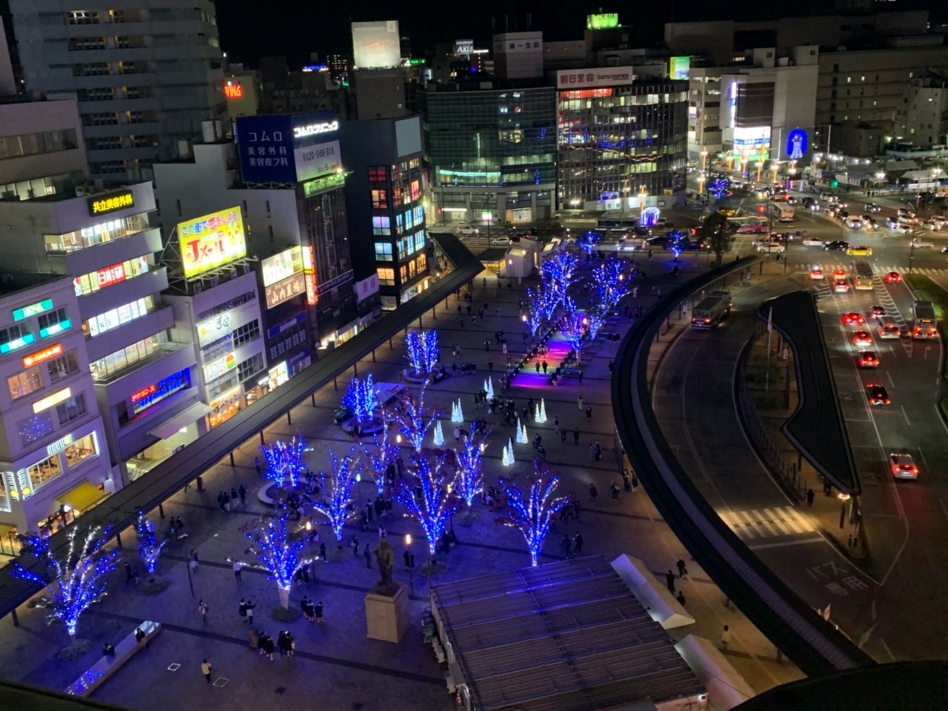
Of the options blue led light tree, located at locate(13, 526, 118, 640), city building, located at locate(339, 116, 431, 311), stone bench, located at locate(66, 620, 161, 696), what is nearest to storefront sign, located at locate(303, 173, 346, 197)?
city building, located at locate(339, 116, 431, 311)

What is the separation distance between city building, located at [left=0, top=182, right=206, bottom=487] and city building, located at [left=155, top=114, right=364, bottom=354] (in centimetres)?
1215

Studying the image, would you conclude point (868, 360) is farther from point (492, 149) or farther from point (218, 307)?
point (492, 149)

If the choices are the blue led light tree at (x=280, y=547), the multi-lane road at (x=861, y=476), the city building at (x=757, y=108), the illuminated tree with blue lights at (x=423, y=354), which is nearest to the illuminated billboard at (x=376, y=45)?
the multi-lane road at (x=861, y=476)

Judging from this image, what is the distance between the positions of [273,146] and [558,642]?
1883 inches

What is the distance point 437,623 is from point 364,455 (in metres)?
17.5

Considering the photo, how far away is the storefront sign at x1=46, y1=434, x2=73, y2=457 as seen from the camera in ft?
134

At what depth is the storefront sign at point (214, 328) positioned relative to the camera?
170 ft

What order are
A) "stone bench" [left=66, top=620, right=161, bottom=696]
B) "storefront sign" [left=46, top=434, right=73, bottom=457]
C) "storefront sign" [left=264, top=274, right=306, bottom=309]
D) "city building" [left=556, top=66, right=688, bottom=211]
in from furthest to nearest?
"city building" [left=556, top=66, right=688, bottom=211], "storefront sign" [left=264, top=274, right=306, bottom=309], "storefront sign" [left=46, top=434, right=73, bottom=457], "stone bench" [left=66, top=620, right=161, bottom=696]

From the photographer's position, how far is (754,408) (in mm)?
51844

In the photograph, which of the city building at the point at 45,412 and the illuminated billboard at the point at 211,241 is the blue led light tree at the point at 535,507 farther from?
the illuminated billboard at the point at 211,241

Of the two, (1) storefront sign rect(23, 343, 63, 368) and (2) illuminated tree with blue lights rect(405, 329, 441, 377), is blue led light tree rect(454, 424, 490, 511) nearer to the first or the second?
(2) illuminated tree with blue lights rect(405, 329, 441, 377)

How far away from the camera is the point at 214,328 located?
53062 mm

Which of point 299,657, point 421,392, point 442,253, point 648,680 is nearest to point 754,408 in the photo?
point 421,392

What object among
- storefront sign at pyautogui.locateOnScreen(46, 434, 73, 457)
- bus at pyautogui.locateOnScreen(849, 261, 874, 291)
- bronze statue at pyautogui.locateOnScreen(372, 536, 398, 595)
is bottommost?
bus at pyautogui.locateOnScreen(849, 261, 874, 291)
